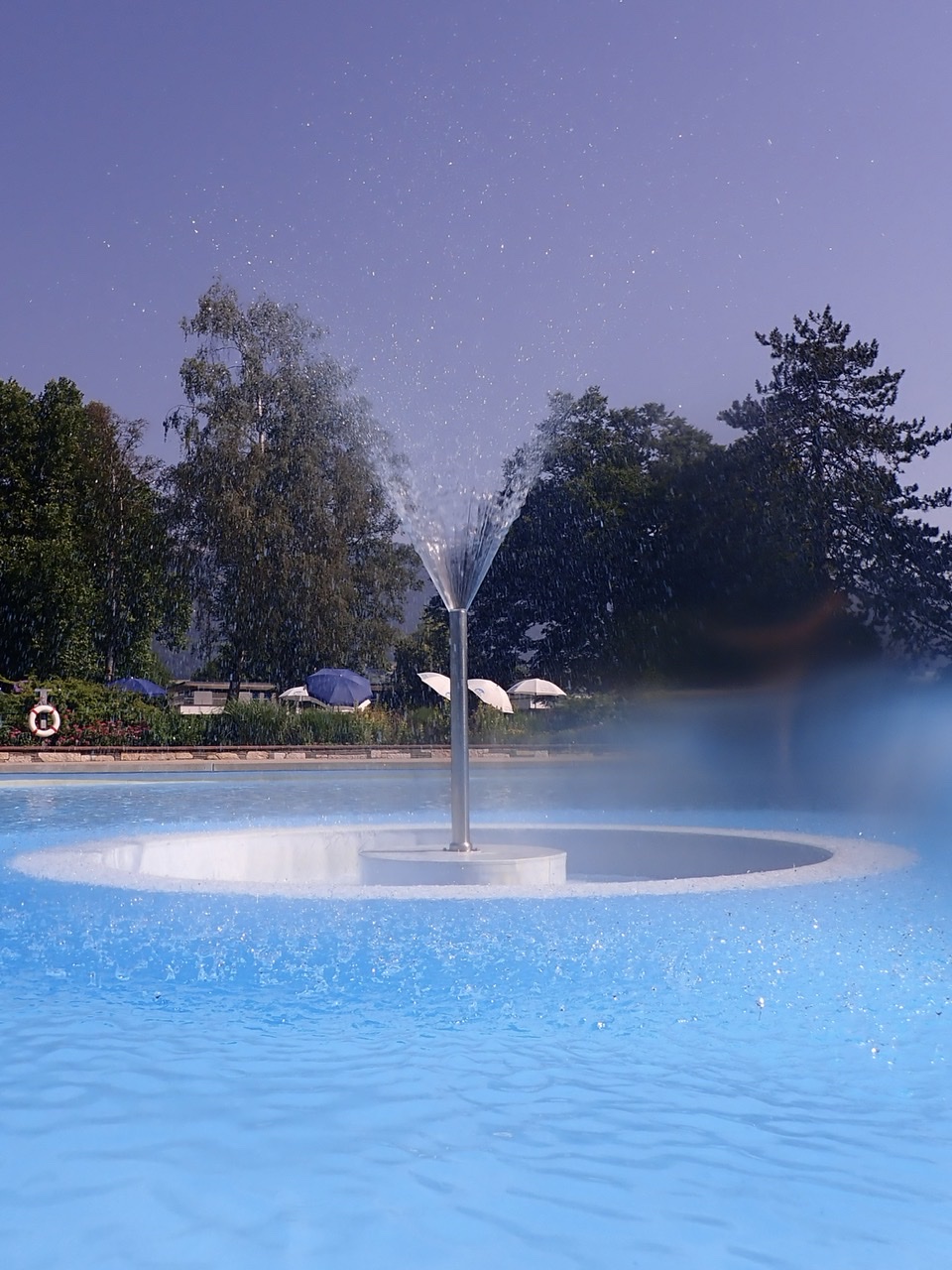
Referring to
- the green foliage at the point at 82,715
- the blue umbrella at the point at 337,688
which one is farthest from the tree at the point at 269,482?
the green foliage at the point at 82,715

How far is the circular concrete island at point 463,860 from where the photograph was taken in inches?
270

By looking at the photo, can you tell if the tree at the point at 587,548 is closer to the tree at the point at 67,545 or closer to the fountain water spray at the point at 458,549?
the tree at the point at 67,545

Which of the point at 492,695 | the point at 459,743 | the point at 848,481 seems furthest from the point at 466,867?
the point at 848,481

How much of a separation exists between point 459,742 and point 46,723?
19.0 meters

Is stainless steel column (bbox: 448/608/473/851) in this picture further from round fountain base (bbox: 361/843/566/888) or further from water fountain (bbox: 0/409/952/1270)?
round fountain base (bbox: 361/843/566/888)

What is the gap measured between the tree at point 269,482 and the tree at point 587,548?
5395mm

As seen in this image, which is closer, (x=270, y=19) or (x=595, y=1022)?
(x=595, y=1022)


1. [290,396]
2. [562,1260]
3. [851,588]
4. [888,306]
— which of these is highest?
[290,396]

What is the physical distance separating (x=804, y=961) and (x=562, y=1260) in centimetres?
282

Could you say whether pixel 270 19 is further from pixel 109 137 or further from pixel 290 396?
pixel 290 396

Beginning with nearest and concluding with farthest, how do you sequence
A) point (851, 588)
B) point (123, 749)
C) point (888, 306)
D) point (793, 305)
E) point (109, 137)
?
point (109, 137)
point (888, 306)
point (123, 749)
point (851, 588)
point (793, 305)

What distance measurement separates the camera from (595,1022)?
474cm

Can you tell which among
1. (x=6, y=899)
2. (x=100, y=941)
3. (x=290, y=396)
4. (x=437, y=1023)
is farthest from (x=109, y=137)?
(x=290, y=396)

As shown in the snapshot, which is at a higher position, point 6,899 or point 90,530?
point 90,530
